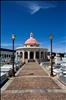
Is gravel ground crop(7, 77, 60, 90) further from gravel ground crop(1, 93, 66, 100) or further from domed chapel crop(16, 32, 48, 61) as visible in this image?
domed chapel crop(16, 32, 48, 61)

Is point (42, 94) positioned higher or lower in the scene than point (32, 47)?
lower

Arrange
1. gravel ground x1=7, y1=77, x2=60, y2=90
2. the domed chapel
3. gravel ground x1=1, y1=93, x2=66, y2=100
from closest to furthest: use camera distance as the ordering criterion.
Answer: gravel ground x1=1, y1=93, x2=66, y2=100 < gravel ground x1=7, y1=77, x2=60, y2=90 < the domed chapel

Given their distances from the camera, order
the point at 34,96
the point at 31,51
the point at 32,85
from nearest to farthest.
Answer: the point at 34,96 → the point at 32,85 → the point at 31,51

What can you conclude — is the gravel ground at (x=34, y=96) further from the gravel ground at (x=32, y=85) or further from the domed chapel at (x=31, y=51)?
the domed chapel at (x=31, y=51)

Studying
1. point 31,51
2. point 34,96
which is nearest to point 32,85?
point 34,96

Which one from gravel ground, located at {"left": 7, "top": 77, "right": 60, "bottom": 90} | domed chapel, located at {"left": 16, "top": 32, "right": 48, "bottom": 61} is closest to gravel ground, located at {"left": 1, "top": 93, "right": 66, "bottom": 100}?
gravel ground, located at {"left": 7, "top": 77, "right": 60, "bottom": 90}

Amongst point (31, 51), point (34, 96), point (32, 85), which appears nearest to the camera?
point (34, 96)

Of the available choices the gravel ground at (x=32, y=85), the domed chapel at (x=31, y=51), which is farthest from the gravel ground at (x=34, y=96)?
the domed chapel at (x=31, y=51)

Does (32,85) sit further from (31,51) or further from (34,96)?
(31,51)

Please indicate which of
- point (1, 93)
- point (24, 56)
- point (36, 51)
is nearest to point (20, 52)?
point (24, 56)

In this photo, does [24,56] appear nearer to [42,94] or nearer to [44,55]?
[44,55]

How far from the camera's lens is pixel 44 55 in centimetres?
6244

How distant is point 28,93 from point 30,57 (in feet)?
A: 165

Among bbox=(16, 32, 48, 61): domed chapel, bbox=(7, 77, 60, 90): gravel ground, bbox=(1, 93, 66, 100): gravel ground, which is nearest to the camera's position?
bbox=(1, 93, 66, 100): gravel ground
